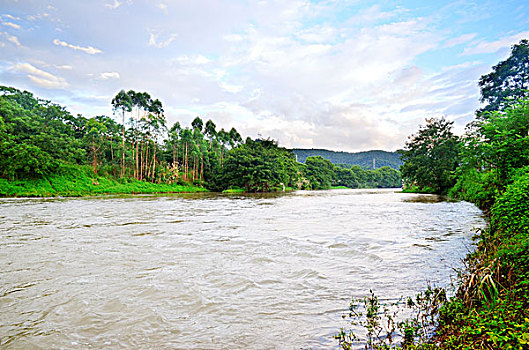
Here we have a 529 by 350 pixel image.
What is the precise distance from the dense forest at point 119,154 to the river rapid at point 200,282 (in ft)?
83.1

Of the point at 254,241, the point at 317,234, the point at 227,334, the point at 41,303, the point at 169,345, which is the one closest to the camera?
the point at 169,345

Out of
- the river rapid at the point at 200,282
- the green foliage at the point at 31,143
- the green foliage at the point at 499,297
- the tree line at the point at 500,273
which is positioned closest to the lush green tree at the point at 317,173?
the green foliage at the point at 31,143

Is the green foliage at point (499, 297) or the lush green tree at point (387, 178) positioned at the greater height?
the lush green tree at point (387, 178)

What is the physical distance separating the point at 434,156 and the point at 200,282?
3812cm

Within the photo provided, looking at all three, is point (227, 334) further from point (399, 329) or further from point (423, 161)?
point (423, 161)

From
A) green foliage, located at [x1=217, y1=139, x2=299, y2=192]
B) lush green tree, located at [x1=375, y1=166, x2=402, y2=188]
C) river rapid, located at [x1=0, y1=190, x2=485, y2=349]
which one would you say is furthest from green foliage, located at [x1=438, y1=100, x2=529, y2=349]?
lush green tree, located at [x1=375, y1=166, x2=402, y2=188]

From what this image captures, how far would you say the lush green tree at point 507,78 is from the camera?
1225 inches

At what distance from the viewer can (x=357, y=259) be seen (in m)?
6.65

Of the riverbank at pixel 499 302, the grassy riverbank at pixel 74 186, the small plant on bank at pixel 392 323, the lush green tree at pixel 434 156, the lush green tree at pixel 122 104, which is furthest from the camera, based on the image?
the lush green tree at pixel 122 104

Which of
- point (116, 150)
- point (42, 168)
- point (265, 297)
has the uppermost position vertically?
point (116, 150)

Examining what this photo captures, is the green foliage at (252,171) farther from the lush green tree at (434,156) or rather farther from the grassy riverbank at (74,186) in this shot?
the lush green tree at (434,156)

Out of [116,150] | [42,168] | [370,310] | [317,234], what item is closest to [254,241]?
[317,234]

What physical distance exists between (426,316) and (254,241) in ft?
18.1

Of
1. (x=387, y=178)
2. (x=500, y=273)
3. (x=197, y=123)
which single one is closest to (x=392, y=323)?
(x=500, y=273)
